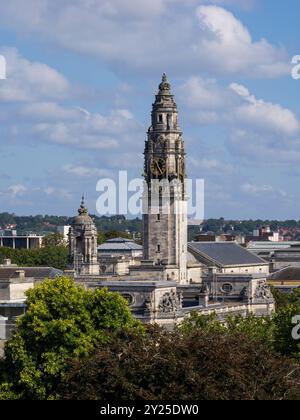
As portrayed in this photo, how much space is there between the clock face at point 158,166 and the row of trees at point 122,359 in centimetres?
4481

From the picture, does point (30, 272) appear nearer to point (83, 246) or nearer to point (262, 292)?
point (83, 246)

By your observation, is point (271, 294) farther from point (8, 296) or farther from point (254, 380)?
point (254, 380)

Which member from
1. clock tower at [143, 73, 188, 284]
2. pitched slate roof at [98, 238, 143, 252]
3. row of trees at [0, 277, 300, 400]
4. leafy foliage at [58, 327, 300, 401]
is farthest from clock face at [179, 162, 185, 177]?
leafy foliage at [58, 327, 300, 401]

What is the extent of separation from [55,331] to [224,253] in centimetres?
6353

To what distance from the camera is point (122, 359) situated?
50.7m

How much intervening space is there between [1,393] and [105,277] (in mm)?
47690

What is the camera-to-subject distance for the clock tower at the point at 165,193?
111 m

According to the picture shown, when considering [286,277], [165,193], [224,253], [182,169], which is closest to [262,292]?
[165,193]

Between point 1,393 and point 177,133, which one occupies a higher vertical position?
point 177,133

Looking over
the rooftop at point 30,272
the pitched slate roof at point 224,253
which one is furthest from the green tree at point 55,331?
the pitched slate roof at point 224,253
